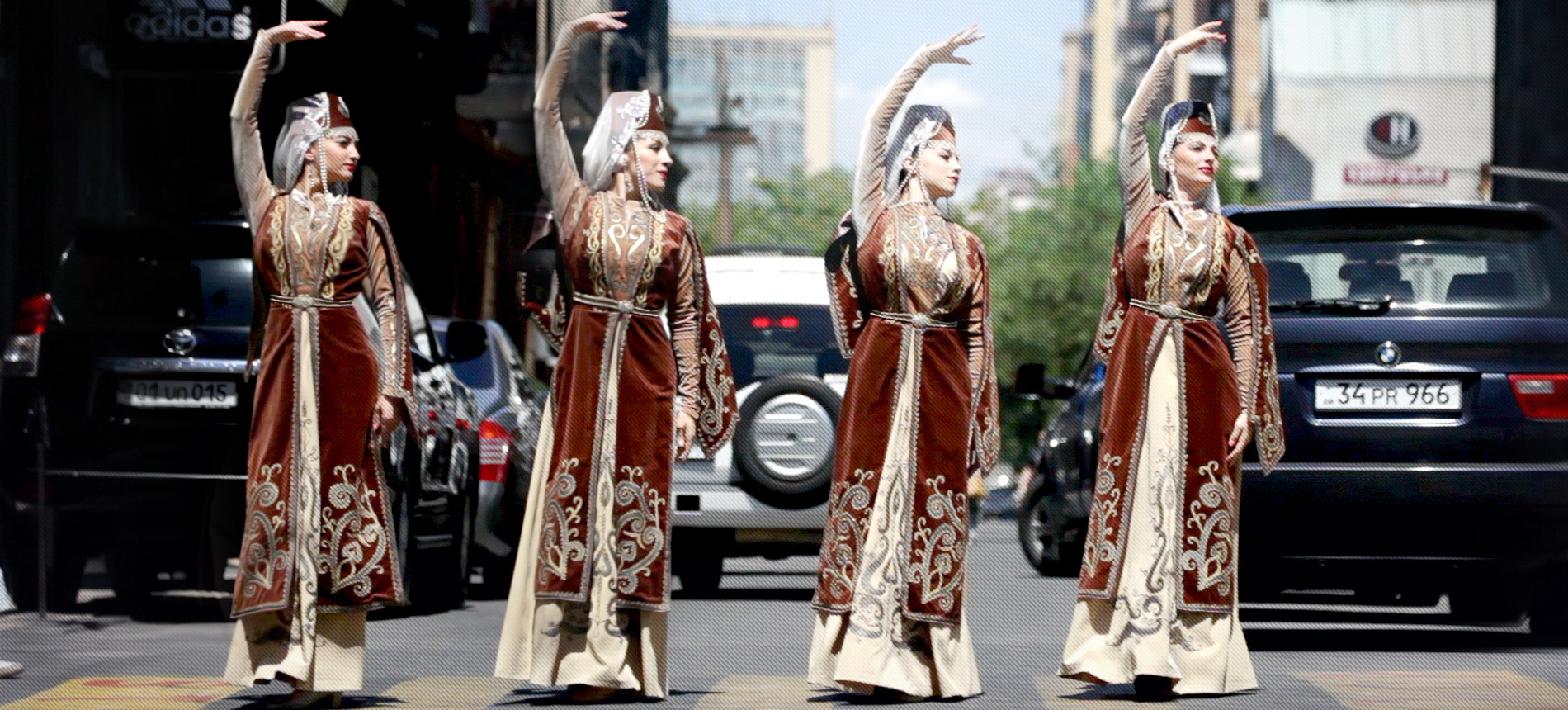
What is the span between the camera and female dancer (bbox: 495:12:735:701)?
778cm

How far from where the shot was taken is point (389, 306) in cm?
776

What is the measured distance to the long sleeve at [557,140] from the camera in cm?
772

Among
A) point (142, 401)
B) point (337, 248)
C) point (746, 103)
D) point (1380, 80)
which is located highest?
point (746, 103)

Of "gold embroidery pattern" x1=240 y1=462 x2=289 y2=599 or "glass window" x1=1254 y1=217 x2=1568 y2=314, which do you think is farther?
"glass window" x1=1254 y1=217 x2=1568 y2=314

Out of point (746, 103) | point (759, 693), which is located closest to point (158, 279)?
point (759, 693)

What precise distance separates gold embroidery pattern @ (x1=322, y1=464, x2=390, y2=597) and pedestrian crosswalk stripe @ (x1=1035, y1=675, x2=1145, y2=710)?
2070 millimetres

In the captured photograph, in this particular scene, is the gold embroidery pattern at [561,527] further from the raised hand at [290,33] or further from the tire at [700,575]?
the tire at [700,575]

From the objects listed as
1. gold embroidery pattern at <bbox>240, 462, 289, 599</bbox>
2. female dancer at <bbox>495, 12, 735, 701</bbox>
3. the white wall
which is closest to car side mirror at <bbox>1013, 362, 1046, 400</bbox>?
female dancer at <bbox>495, 12, 735, 701</bbox>

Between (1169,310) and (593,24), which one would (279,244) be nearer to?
(593,24)

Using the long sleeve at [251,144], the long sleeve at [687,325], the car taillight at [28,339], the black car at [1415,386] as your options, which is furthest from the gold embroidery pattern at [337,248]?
the car taillight at [28,339]

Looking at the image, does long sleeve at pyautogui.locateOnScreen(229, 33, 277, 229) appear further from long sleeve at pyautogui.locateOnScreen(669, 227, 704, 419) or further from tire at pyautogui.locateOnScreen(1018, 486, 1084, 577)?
tire at pyautogui.locateOnScreen(1018, 486, 1084, 577)

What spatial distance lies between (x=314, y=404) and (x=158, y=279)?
412 centimetres

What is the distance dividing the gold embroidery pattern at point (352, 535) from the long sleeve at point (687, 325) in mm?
1027

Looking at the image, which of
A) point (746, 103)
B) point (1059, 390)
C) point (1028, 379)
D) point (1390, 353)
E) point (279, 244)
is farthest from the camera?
point (746, 103)
